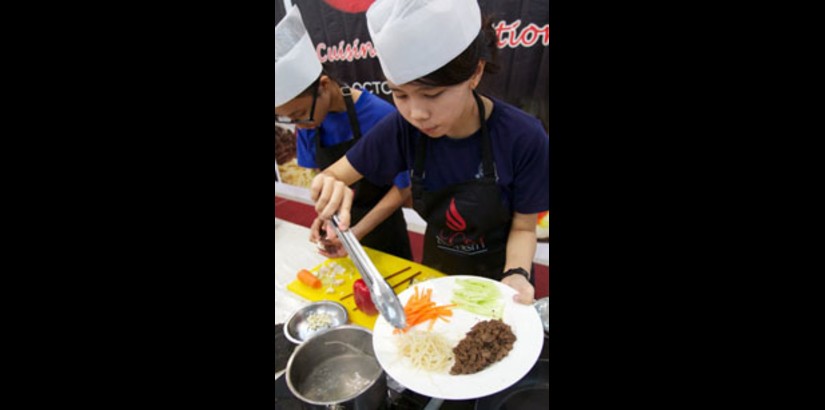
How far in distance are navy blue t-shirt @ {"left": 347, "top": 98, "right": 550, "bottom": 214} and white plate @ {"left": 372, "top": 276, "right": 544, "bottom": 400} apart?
459 millimetres

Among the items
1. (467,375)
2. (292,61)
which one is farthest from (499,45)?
(467,375)

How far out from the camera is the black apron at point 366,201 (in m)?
2.22

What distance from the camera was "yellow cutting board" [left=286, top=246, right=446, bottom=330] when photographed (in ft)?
5.98

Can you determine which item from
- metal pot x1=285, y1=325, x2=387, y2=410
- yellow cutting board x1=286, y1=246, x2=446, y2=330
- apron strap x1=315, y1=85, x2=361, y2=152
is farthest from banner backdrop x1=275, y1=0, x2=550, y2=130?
metal pot x1=285, y1=325, x2=387, y2=410

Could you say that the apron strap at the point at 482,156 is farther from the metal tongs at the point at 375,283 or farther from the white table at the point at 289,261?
the white table at the point at 289,261

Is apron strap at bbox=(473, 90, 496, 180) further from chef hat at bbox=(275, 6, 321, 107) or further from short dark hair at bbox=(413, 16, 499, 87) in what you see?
chef hat at bbox=(275, 6, 321, 107)

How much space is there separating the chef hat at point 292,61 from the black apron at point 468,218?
73 cm

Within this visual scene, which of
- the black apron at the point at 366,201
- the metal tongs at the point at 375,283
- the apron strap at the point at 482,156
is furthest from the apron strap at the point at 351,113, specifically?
the metal tongs at the point at 375,283

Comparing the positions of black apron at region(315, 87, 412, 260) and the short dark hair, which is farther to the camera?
black apron at region(315, 87, 412, 260)

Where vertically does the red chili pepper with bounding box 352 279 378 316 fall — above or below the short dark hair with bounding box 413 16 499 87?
below

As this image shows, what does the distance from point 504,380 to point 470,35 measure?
118 centimetres

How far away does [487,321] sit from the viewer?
1443mm

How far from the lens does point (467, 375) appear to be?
1250mm

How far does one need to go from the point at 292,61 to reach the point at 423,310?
4.50 feet
